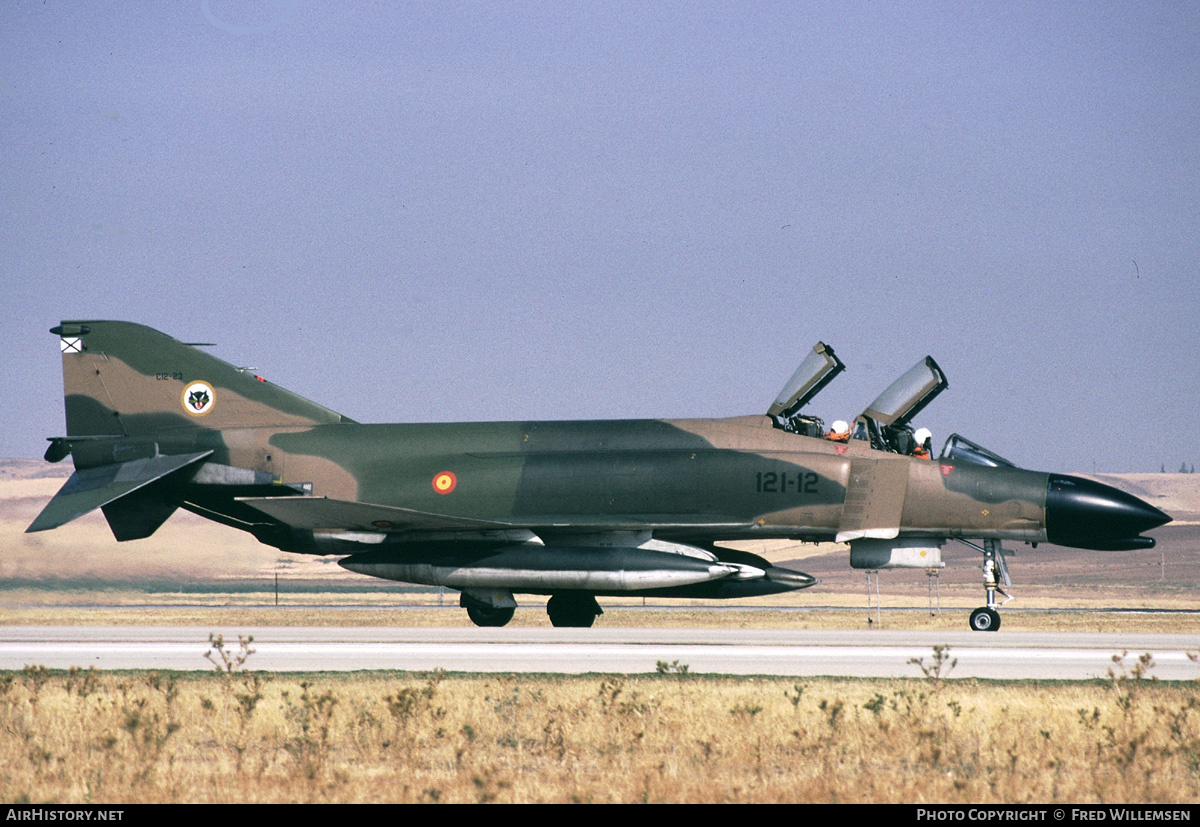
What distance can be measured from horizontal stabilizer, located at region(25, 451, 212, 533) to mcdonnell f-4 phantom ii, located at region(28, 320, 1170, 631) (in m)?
0.05

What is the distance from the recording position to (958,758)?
9977 millimetres

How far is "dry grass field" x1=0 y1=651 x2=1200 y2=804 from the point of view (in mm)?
8922

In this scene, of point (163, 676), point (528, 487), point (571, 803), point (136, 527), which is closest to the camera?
point (571, 803)

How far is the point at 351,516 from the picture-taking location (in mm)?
20703

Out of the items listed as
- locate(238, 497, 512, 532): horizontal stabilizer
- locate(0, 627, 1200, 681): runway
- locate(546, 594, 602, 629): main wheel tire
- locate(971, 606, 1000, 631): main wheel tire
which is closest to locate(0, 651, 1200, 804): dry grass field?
locate(0, 627, 1200, 681): runway

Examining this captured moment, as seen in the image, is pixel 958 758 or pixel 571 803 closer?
pixel 571 803

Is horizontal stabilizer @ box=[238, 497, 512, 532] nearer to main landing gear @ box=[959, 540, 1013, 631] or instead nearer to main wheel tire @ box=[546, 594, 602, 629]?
main wheel tire @ box=[546, 594, 602, 629]

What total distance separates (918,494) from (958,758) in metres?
10.8

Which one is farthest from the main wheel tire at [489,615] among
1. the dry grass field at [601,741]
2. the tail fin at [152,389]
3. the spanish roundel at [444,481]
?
the dry grass field at [601,741]

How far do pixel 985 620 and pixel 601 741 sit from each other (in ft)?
38.1

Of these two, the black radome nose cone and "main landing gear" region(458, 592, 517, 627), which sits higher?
the black radome nose cone
